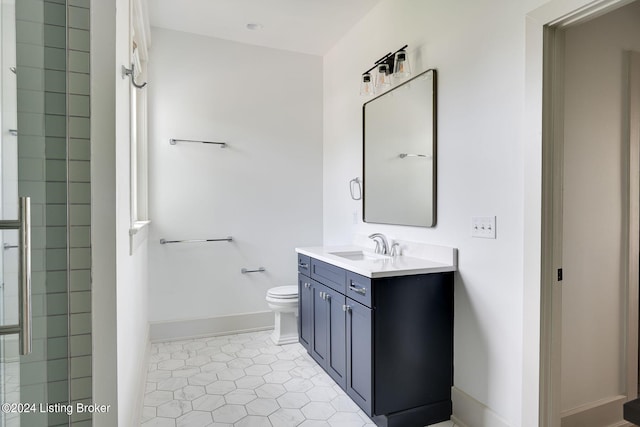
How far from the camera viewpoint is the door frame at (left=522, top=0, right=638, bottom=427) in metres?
1.62

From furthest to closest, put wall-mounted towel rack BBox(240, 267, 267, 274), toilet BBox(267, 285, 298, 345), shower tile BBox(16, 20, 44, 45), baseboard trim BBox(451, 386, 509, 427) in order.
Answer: wall-mounted towel rack BBox(240, 267, 267, 274) → toilet BBox(267, 285, 298, 345) → baseboard trim BBox(451, 386, 509, 427) → shower tile BBox(16, 20, 44, 45)

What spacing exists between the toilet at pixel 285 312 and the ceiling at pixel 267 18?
7.66ft

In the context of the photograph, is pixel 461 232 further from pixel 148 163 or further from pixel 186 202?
pixel 148 163

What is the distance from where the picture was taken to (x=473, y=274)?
200cm

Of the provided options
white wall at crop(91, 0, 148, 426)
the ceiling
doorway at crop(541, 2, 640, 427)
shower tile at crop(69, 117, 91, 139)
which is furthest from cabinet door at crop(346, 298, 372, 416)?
the ceiling

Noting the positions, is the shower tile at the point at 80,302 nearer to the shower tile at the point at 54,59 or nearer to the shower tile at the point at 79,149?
the shower tile at the point at 79,149

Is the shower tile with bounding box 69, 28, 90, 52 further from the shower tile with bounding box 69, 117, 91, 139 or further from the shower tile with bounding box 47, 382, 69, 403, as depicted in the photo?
the shower tile with bounding box 47, 382, 69, 403

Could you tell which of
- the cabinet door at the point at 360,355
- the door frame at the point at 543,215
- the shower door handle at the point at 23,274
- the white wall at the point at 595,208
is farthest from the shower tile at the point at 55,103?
the white wall at the point at 595,208

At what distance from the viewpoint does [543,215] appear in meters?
1.62

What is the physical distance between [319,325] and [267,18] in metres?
2.53

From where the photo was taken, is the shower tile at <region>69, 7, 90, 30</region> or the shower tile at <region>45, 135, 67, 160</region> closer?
the shower tile at <region>45, 135, 67, 160</region>

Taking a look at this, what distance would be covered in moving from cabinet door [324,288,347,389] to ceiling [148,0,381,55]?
2.21 meters

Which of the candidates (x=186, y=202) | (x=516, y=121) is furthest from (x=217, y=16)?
(x=516, y=121)

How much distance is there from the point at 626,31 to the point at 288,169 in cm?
273
